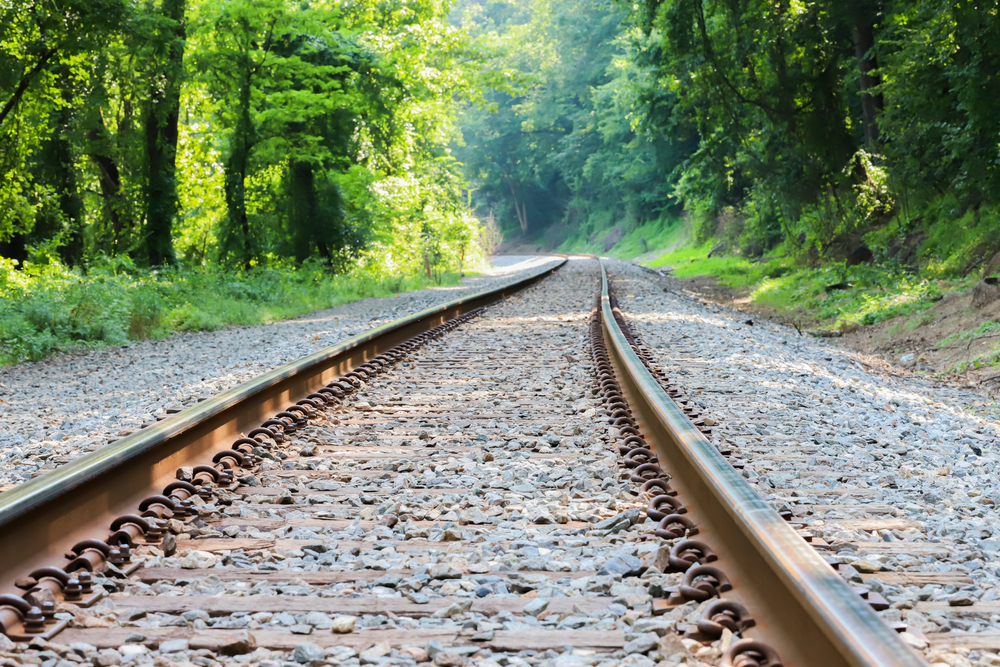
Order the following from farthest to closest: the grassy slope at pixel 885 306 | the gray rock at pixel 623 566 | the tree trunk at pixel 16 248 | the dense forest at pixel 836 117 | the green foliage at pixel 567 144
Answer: the green foliage at pixel 567 144 → the tree trunk at pixel 16 248 → the dense forest at pixel 836 117 → the grassy slope at pixel 885 306 → the gray rock at pixel 623 566

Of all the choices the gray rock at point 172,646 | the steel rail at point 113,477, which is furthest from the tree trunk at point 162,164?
the gray rock at point 172,646

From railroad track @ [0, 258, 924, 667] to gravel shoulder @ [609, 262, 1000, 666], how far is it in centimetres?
37

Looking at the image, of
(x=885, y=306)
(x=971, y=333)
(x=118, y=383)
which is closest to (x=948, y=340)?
(x=971, y=333)

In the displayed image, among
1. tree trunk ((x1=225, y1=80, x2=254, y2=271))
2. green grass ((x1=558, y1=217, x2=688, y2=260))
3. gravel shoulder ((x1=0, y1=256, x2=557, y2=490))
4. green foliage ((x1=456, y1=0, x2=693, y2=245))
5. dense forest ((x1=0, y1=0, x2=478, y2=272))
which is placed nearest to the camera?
gravel shoulder ((x1=0, y1=256, x2=557, y2=490))

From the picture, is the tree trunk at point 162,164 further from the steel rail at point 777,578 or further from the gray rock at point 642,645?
the gray rock at point 642,645

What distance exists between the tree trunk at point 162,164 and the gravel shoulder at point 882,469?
1177 cm

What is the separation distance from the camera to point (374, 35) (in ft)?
71.3

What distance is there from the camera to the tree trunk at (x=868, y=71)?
15.0 m

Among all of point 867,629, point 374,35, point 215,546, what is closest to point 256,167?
point 374,35

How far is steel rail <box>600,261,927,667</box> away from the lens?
1439 millimetres

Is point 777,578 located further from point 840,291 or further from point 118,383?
point 840,291

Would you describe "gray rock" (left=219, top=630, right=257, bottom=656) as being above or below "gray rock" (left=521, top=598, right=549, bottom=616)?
above

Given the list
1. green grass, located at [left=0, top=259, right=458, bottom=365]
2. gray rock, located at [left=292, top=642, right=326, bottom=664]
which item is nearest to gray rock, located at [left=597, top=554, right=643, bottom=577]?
gray rock, located at [left=292, top=642, right=326, bottom=664]

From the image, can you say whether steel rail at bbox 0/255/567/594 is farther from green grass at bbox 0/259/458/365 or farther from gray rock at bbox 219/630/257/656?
green grass at bbox 0/259/458/365
